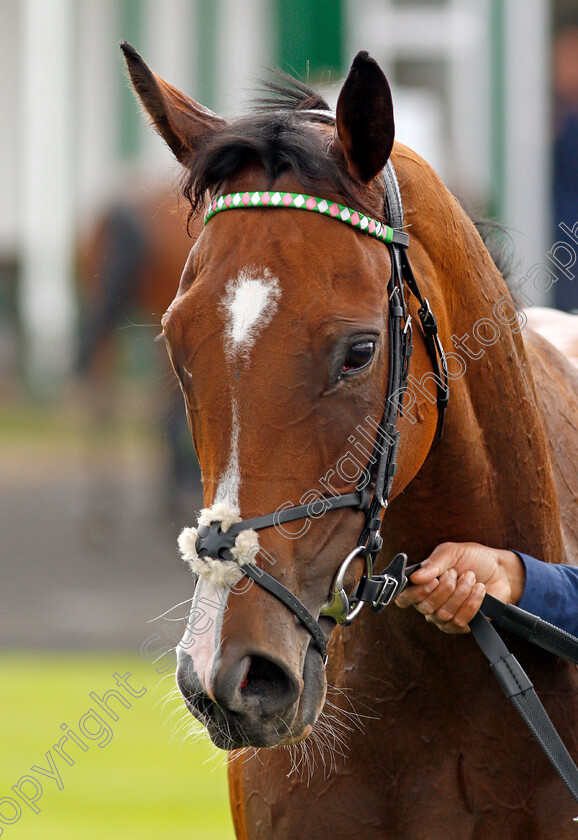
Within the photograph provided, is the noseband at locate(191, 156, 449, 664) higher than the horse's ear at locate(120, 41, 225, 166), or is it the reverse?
the horse's ear at locate(120, 41, 225, 166)

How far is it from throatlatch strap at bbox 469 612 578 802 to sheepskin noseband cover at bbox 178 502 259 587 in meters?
0.60

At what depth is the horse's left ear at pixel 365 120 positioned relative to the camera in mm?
1979

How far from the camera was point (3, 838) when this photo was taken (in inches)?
178

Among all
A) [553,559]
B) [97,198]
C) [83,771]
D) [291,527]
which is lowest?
[83,771]

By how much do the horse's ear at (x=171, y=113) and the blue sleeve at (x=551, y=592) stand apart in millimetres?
1029

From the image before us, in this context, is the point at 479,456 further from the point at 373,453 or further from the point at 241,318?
the point at 241,318

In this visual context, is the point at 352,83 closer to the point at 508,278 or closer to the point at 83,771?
the point at 508,278

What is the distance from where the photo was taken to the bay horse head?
1.84 metres

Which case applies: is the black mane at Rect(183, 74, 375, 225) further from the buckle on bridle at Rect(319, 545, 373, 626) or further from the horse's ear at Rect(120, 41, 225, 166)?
the buckle on bridle at Rect(319, 545, 373, 626)

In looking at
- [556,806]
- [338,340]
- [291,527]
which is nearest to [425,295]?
[338,340]

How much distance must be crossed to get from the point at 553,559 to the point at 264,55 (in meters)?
10.2

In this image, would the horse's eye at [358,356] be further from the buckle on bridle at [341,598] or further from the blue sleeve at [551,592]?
the blue sleeve at [551,592]

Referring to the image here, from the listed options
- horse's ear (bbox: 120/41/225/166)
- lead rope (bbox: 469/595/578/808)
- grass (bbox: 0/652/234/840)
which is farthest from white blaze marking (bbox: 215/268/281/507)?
grass (bbox: 0/652/234/840)

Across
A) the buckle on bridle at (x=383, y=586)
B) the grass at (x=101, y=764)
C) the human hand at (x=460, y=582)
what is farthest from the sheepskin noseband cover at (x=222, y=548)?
the grass at (x=101, y=764)
